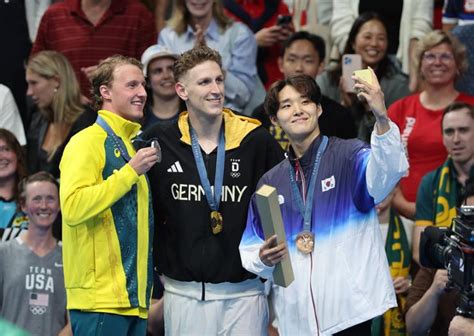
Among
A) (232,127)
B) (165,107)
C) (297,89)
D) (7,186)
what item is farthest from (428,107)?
(7,186)

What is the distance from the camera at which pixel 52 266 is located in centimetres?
883

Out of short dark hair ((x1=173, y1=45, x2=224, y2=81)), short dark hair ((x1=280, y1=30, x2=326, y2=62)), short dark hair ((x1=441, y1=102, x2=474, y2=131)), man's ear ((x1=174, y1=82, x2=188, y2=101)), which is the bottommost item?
short dark hair ((x1=441, y1=102, x2=474, y2=131))

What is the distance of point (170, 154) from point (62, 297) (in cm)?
195

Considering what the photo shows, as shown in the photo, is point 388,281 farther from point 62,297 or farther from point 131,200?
point 62,297

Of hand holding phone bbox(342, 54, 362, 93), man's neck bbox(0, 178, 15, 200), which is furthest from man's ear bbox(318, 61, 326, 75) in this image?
man's neck bbox(0, 178, 15, 200)

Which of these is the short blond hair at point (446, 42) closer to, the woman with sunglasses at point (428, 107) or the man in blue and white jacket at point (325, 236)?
the woman with sunglasses at point (428, 107)

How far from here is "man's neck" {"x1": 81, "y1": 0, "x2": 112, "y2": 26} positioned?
34.7 ft

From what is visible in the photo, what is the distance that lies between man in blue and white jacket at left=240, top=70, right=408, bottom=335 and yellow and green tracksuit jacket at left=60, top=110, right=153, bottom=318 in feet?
2.17

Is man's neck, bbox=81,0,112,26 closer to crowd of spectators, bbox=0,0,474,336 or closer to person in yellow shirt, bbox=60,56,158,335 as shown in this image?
crowd of spectators, bbox=0,0,474,336

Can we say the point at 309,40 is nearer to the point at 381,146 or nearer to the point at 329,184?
the point at 329,184

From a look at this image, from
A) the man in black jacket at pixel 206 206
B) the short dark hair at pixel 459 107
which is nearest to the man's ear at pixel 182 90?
the man in black jacket at pixel 206 206

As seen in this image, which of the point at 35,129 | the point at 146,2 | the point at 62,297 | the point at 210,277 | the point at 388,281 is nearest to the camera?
the point at 388,281

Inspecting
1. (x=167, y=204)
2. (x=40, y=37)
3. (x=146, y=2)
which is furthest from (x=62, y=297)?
(x=146, y=2)

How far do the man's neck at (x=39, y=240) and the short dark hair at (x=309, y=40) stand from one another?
2671 mm
